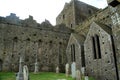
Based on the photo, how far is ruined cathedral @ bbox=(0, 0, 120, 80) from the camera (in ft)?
62.6

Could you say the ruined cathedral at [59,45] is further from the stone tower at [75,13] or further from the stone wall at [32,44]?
the stone tower at [75,13]

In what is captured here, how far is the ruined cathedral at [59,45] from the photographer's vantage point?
19094 mm

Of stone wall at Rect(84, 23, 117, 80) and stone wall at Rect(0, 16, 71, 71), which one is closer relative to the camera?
stone wall at Rect(84, 23, 117, 80)

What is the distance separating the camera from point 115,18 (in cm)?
426

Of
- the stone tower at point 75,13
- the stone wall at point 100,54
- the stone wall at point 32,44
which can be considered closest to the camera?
the stone wall at point 100,54

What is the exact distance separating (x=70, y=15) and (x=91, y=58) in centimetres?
1661

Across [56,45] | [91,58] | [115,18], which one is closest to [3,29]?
[56,45]

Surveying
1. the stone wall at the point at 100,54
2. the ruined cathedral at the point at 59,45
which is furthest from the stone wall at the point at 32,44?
the stone wall at the point at 100,54

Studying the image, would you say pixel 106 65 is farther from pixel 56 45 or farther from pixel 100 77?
pixel 56 45

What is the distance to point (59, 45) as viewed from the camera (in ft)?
92.9

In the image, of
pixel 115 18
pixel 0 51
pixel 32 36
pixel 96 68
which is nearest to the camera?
pixel 115 18

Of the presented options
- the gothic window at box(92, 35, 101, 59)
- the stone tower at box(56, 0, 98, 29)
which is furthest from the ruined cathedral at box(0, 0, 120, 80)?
the stone tower at box(56, 0, 98, 29)

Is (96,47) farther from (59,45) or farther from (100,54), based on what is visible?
(59,45)

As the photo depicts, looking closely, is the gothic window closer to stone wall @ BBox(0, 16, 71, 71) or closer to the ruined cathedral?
the ruined cathedral
